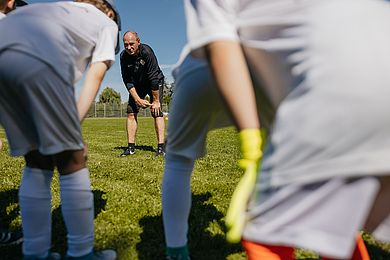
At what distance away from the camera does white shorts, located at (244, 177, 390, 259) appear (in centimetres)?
111

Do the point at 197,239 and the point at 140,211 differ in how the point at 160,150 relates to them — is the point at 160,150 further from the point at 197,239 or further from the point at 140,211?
the point at 197,239

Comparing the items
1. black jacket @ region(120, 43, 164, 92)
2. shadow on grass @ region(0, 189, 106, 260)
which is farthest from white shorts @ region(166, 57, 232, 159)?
black jacket @ region(120, 43, 164, 92)

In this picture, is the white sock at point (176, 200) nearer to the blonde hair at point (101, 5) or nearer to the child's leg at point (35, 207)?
the child's leg at point (35, 207)

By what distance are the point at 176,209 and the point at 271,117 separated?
78cm

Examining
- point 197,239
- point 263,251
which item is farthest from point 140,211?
point 263,251

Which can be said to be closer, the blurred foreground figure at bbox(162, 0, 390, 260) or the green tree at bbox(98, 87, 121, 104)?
the blurred foreground figure at bbox(162, 0, 390, 260)

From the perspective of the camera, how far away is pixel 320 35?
44.3 inches

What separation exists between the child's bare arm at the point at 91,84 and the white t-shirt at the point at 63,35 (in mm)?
38

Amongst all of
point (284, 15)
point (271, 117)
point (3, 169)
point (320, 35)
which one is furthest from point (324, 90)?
point (3, 169)

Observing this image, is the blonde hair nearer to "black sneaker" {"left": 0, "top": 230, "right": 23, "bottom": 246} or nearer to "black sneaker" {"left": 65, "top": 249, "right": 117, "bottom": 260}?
"black sneaker" {"left": 65, "top": 249, "right": 117, "bottom": 260}

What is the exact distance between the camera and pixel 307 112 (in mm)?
1119

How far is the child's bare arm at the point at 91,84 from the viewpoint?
2.11 meters

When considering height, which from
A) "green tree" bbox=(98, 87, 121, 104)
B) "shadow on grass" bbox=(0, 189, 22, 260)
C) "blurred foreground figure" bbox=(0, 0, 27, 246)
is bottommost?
"green tree" bbox=(98, 87, 121, 104)

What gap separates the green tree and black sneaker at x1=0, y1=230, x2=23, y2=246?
94617 mm
